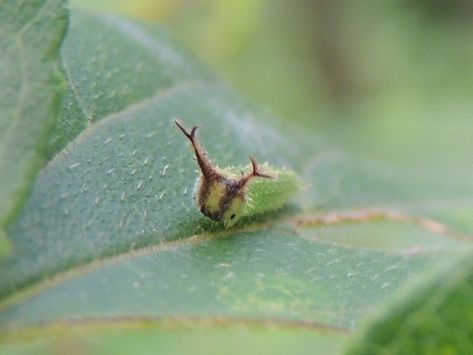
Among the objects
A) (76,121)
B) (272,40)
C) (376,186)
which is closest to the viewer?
(76,121)

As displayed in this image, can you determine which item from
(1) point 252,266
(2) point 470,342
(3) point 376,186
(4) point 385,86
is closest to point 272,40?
(4) point 385,86

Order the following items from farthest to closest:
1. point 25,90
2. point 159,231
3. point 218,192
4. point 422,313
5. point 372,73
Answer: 1. point 372,73
2. point 218,192
3. point 159,231
4. point 25,90
5. point 422,313

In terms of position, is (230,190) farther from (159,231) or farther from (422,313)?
(422,313)

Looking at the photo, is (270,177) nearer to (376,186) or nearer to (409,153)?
(376,186)

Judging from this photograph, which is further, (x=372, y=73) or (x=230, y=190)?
(x=372, y=73)

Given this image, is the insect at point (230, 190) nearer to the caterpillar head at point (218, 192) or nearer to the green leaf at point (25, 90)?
the caterpillar head at point (218, 192)

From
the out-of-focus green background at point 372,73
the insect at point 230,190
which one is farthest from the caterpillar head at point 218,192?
the out-of-focus green background at point 372,73

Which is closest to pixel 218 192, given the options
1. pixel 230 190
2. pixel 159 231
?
pixel 230 190
